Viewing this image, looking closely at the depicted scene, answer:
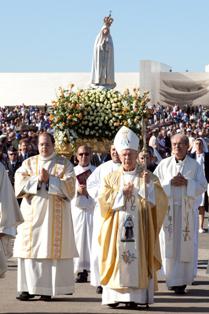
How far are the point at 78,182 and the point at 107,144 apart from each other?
2.92 metres

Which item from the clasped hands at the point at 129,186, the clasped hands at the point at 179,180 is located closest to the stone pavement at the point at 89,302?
the clasped hands at the point at 129,186

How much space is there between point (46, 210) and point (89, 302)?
1158 millimetres

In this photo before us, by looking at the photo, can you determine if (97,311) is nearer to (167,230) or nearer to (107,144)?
(167,230)

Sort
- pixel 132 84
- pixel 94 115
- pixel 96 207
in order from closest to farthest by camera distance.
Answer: pixel 96 207 < pixel 94 115 < pixel 132 84

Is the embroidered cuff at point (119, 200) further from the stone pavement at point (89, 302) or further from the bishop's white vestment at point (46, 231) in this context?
the stone pavement at point (89, 302)

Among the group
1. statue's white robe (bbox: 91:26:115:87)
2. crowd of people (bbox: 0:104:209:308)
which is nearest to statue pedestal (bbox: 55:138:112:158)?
crowd of people (bbox: 0:104:209:308)

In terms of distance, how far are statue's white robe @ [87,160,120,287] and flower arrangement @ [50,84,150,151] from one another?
11.9ft

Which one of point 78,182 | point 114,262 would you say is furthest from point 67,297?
point 78,182

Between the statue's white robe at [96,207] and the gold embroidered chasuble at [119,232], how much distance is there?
924 millimetres

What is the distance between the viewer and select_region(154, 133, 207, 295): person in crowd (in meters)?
12.4

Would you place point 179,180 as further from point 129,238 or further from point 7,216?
point 7,216

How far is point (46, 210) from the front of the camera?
11.4m

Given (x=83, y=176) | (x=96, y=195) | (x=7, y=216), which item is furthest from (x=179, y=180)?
(x=7, y=216)

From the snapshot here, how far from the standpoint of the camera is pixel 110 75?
38.3 metres
